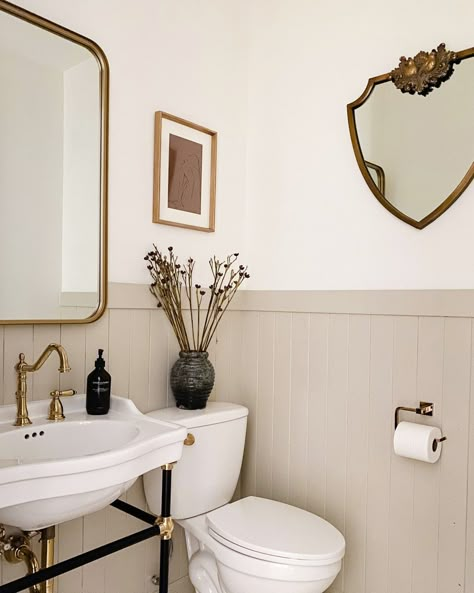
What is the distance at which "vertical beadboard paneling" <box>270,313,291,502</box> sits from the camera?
2043mm

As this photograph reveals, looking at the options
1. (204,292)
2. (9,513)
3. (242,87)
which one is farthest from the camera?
(242,87)

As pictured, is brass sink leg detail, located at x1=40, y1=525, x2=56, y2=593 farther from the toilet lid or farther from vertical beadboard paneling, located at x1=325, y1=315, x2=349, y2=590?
vertical beadboard paneling, located at x1=325, y1=315, x2=349, y2=590

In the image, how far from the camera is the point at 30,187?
1510mm

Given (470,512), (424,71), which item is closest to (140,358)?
(470,512)

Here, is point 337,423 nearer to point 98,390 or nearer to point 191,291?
point 191,291

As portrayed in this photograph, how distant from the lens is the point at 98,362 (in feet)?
5.10

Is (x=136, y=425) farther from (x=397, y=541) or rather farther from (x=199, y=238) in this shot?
(x=397, y=541)

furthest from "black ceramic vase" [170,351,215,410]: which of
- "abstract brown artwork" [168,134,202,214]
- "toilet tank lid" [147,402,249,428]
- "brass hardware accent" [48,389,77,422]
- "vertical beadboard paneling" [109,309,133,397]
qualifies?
"abstract brown artwork" [168,134,202,214]

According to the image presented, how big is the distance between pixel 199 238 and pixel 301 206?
0.41 meters

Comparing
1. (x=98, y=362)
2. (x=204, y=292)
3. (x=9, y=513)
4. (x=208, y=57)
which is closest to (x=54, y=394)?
(x=98, y=362)

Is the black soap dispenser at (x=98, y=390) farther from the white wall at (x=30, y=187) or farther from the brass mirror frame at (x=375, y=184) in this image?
the brass mirror frame at (x=375, y=184)

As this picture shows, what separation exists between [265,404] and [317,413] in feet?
0.81

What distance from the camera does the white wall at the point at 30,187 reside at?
1.45m

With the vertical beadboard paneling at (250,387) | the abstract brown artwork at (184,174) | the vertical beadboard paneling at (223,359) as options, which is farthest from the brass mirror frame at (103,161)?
the vertical beadboard paneling at (250,387)
